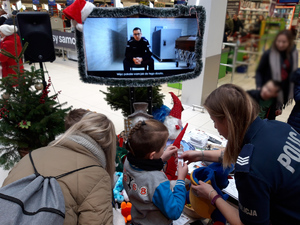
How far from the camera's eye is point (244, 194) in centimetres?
79

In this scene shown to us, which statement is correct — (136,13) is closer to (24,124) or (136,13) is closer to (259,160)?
(24,124)

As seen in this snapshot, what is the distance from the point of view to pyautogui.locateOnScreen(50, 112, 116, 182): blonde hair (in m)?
1.14

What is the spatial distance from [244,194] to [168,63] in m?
1.78

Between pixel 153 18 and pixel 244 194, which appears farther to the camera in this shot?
pixel 153 18

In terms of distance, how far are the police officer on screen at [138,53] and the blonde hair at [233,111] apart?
153 cm

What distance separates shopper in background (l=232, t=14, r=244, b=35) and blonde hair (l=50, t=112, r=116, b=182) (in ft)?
3.13

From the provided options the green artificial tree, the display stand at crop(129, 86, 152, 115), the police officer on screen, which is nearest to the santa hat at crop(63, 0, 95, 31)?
the police officer on screen

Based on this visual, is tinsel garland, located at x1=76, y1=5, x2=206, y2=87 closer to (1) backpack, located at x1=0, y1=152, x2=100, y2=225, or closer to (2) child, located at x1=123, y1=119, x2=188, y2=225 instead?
(2) child, located at x1=123, y1=119, x2=188, y2=225

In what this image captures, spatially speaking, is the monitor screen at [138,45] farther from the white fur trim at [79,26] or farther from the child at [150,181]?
the child at [150,181]

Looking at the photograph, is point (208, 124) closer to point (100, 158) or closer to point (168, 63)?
point (168, 63)

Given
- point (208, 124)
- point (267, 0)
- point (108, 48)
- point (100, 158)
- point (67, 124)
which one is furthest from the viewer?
point (208, 124)

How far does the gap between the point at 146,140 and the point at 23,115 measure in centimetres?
142

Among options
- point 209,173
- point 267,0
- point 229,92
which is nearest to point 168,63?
point 209,173

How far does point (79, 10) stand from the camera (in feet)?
6.56
